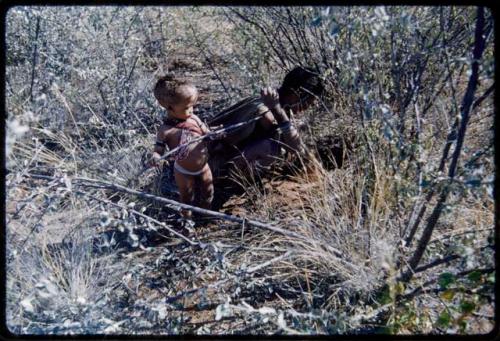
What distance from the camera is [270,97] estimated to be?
9.04 feet

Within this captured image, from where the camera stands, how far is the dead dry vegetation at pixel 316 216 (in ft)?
6.88

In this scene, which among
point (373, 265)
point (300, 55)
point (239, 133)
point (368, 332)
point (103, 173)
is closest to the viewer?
point (368, 332)

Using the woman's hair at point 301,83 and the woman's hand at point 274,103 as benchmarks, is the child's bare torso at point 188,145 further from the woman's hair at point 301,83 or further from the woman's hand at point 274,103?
the woman's hair at point 301,83

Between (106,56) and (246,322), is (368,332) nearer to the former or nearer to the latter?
(246,322)

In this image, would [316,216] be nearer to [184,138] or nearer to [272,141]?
[272,141]

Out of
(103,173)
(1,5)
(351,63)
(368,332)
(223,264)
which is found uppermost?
(1,5)

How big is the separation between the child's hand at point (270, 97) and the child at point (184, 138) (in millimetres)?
355

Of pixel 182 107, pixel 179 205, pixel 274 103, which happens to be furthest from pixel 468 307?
pixel 182 107

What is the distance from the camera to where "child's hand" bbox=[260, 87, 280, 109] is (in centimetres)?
275

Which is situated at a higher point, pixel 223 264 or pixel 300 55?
pixel 300 55

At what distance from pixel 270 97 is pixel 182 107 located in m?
0.46

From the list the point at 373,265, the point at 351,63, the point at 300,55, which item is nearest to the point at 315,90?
the point at 351,63

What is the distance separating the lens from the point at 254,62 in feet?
12.7

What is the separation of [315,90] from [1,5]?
1683 mm
